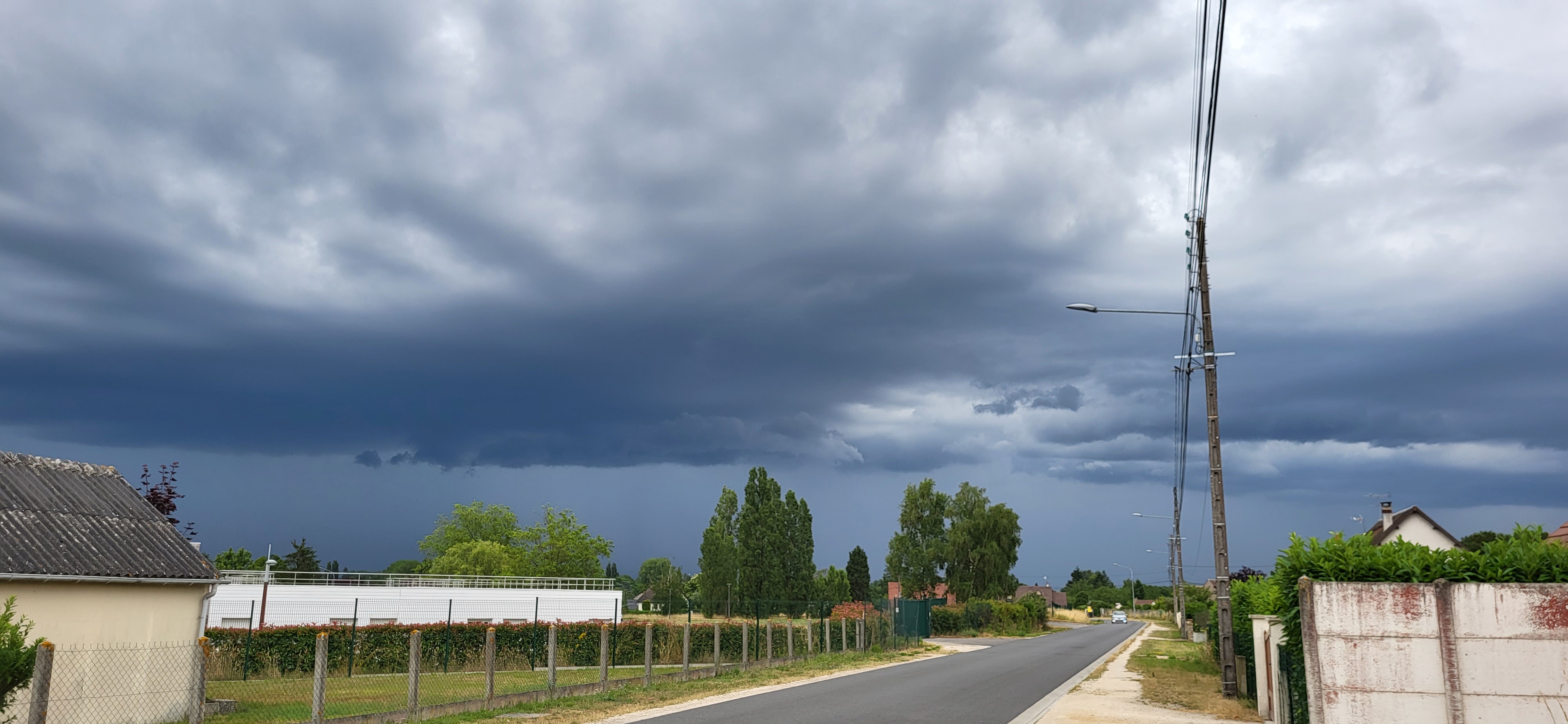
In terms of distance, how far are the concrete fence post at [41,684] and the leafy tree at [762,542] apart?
57.5 metres

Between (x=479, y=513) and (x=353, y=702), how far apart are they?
307ft

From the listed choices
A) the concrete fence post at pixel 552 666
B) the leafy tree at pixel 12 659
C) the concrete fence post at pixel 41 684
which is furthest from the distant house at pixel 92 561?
the concrete fence post at pixel 552 666

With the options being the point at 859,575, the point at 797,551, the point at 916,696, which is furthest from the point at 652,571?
the point at 916,696

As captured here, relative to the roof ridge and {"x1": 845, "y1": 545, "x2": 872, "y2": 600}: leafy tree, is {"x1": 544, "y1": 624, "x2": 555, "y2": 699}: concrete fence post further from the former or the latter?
{"x1": 845, "y1": 545, "x2": 872, "y2": 600}: leafy tree

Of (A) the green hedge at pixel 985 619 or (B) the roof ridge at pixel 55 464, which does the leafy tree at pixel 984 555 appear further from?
(B) the roof ridge at pixel 55 464

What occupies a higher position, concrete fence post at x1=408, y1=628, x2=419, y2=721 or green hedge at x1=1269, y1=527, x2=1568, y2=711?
green hedge at x1=1269, y1=527, x2=1568, y2=711

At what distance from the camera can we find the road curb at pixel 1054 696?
15877 mm

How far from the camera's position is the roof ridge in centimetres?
1667

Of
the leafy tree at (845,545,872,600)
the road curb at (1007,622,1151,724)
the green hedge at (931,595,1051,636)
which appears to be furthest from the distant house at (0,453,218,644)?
the leafy tree at (845,545,872,600)

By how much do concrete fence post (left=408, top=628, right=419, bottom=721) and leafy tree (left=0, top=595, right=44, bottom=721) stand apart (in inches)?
180

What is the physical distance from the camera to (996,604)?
66812 millimetres

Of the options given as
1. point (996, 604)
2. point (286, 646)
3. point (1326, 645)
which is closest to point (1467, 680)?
point (1326, 645)

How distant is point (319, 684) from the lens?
12.9m

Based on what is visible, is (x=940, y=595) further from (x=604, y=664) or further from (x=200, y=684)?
(x=200, y=684)
